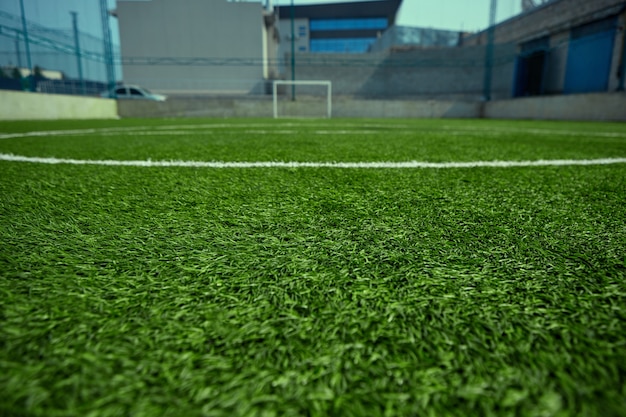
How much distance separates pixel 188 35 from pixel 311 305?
78.2ft

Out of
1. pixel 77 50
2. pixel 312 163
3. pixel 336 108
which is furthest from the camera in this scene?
pixel 336 108

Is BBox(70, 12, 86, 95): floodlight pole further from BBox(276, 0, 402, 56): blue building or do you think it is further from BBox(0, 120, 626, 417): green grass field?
BBox(276, 0, 402, 56): blue building

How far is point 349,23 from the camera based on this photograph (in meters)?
36.9

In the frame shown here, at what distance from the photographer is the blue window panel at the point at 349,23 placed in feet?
121

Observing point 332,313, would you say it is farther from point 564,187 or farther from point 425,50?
point 425,50

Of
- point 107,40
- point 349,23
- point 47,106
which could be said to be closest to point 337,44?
point 349,23

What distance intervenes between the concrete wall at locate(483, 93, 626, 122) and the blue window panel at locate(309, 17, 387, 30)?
25.5 meters

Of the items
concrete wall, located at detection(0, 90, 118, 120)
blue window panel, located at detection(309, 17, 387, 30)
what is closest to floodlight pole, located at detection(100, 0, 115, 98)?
concrete wall, located at detection(0, 90, 118, 120)

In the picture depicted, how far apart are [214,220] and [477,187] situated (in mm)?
1224

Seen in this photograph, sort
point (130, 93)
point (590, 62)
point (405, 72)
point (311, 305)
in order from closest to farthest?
point (311, 305), point (590, 62), point (130, 93), point (405, 72)

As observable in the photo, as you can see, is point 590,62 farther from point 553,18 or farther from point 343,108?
point 343,108

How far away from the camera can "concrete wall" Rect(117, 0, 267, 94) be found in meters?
20.7

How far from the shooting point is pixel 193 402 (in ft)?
1.64

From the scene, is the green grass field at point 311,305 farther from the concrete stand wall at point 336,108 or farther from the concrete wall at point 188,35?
the concrete wall at point 188,35
